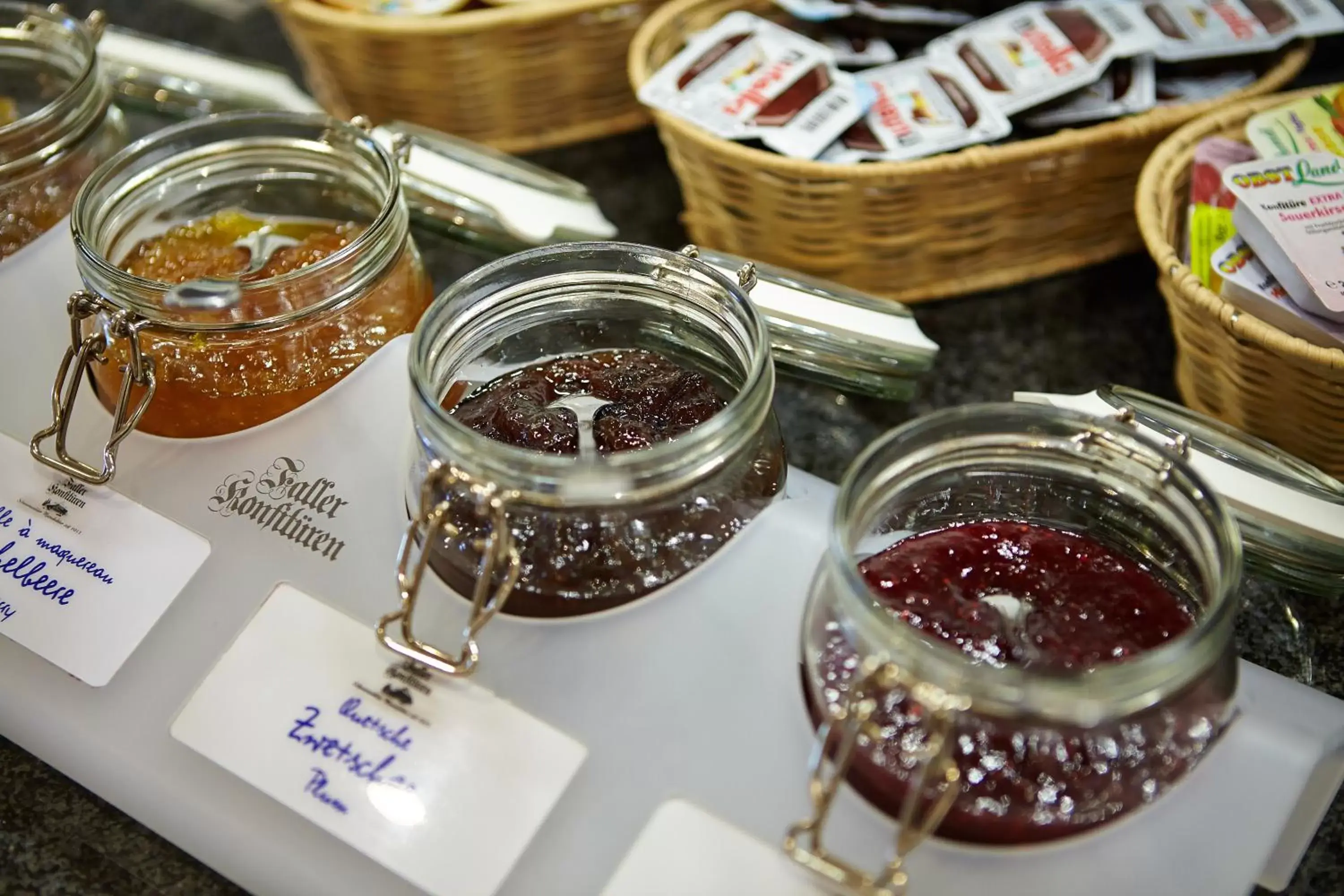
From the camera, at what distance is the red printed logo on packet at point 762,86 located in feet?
3.37

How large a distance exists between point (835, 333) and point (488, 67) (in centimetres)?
57

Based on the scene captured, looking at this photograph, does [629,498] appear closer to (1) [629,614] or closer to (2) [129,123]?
(1) [629,614]

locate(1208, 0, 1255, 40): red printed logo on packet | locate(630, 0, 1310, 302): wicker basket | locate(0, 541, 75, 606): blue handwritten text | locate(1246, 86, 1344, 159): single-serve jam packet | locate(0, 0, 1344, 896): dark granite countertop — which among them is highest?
locate(1208, 0, 1255, 40): red printed logo on packet

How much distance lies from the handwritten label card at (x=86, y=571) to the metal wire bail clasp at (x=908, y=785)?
15.5 inches

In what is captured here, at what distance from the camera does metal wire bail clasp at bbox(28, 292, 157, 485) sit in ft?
2.26

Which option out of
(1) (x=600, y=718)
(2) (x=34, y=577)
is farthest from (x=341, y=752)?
(2) (x=34, y=577)

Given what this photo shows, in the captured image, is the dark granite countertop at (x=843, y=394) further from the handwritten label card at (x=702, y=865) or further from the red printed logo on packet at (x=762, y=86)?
the handwritten label card at (x=702, y=865)

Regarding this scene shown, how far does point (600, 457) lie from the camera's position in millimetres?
585

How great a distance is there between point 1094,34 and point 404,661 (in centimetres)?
90

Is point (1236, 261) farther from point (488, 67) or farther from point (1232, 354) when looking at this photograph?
point (488, 67)

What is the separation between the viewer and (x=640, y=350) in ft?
2.35

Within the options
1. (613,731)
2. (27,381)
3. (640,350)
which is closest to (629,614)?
(613,731)

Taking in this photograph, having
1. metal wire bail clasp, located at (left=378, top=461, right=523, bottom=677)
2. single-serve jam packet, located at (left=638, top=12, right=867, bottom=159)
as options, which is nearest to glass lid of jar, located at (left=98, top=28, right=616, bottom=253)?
single-serve jam packet, located at (left=638, top=12, right=867, bottom=159)

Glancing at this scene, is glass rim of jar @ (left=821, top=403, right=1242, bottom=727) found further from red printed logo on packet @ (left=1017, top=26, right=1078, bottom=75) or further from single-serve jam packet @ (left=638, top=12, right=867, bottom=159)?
red printed logo on packet @ (left=1017, top=26, right=1078, bottom=75)
